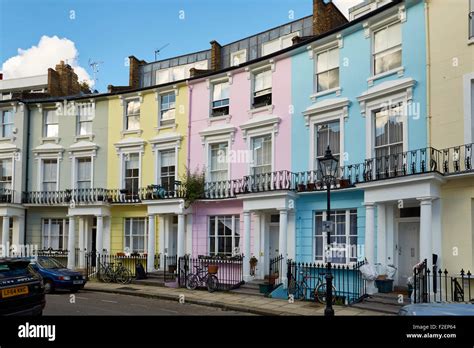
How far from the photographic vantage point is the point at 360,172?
15.3 meters

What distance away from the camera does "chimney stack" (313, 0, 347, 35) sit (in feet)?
58.5

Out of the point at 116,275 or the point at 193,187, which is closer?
the point at 193,187

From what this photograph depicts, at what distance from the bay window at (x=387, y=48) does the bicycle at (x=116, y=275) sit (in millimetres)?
13456

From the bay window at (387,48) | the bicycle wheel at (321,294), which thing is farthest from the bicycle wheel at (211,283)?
the bay window at (387,48)

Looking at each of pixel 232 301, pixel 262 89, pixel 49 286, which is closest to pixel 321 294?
pixel 232 301

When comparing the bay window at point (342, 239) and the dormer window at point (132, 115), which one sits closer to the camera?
the bay window at point (342, 239)

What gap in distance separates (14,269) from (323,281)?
10216mm

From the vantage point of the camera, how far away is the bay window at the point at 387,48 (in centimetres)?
1473

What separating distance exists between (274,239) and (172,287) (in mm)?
4667

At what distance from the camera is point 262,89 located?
1914 centimetres

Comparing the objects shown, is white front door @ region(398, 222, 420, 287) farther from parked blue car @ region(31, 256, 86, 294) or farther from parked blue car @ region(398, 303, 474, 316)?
parked blue car @ region(31, 256, 86, 294)

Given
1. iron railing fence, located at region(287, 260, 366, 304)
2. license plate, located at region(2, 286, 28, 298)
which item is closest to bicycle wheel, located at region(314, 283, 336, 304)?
iron railing fence, located at region(287, 260, 366, 304)

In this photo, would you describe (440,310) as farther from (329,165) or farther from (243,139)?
(243,139)

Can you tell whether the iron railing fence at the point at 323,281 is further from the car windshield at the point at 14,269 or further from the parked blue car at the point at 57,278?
the car windshield at the point at 14,269
